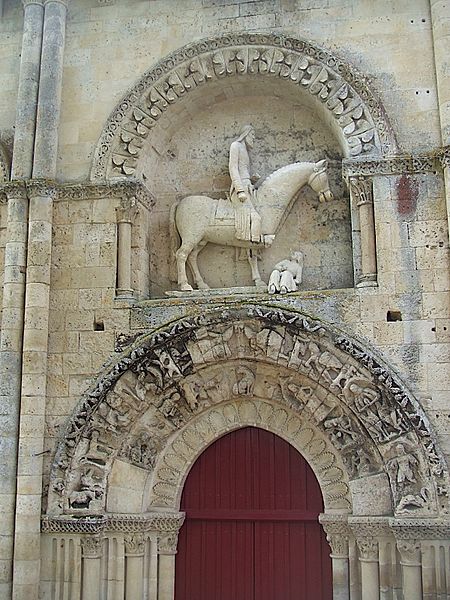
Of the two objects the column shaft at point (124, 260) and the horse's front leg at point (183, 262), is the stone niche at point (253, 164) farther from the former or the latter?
the column shaft at point (124, 260)

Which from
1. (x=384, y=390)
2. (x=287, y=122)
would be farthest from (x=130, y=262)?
(x=384, y=390)

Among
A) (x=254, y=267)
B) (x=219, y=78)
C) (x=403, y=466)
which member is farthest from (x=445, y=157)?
(x=403, y=466)

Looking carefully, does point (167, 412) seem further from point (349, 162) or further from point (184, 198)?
point (349, 162)

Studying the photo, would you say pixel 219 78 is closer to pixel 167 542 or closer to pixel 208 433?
pixel 208 433

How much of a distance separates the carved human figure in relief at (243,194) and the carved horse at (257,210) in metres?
0.06

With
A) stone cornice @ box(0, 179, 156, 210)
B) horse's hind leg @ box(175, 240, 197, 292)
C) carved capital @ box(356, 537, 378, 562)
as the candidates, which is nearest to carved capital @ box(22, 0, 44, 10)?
stone cornice @ box(0, 179, 156, 210)

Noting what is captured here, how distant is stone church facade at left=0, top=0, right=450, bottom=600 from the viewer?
7.16 meters

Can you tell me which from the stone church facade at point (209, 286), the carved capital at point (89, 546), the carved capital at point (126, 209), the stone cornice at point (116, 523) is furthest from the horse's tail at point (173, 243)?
the carved capital at point (89, 546)

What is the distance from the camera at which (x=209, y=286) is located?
8.15m

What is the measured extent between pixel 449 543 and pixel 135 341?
3381mm

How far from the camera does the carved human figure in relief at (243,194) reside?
26.1 ft

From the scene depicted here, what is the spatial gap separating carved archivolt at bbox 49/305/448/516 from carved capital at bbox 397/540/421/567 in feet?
1.61

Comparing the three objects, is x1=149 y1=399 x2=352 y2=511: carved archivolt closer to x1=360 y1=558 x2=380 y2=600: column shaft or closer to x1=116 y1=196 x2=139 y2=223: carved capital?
x1=360 y1=558 x2=380 y2=600: column shaft

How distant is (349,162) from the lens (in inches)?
300
